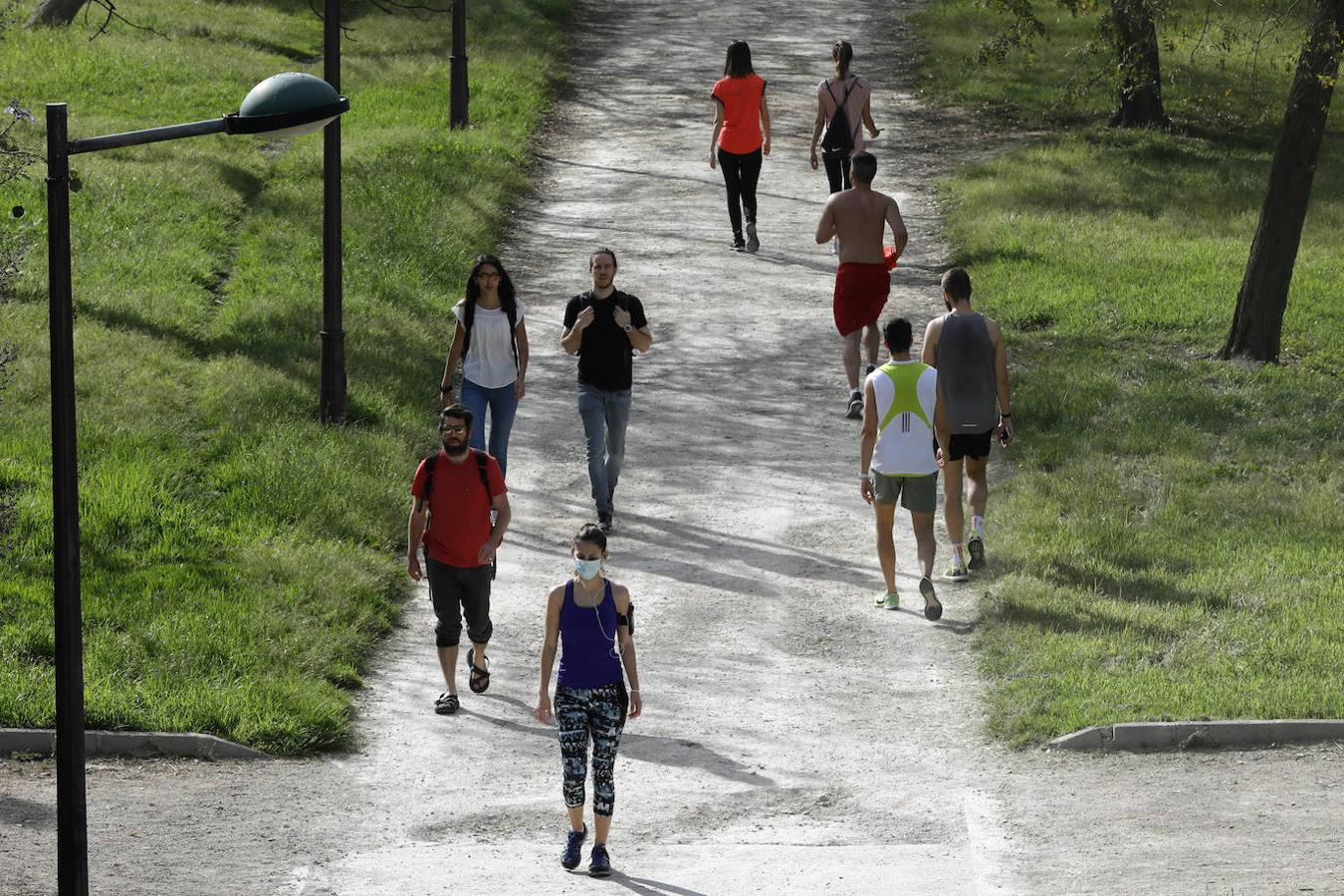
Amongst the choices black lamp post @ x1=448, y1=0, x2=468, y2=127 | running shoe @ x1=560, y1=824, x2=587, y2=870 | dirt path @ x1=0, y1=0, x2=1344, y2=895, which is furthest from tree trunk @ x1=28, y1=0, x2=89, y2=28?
running shoe @ x1=560, y1=824, x2=587, y2=870

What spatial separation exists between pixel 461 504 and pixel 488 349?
2.38 meters

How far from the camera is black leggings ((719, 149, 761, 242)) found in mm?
18484

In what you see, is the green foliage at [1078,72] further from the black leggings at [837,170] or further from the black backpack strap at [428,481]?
the black backpack strap at [428,481]

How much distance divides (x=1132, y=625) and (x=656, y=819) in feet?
11.8

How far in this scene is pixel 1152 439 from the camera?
14.5 meters

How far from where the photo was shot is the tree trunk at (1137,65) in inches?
704

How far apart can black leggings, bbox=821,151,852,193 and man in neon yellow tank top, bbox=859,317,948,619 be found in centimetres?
771

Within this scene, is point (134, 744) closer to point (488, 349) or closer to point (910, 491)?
point (488, 349)

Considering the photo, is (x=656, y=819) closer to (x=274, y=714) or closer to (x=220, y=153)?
(x=274, y=714)

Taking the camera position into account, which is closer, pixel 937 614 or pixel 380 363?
pixel 937 614

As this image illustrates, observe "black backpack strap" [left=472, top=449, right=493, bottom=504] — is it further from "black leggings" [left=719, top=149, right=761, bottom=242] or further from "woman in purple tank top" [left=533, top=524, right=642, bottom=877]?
"black leggings" [left=719, top=149, right=761, bottom=242]

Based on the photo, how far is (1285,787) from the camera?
899cm

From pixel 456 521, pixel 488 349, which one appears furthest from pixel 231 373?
pixel 456 521

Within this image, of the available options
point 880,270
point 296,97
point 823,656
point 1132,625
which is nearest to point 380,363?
point 880,270
